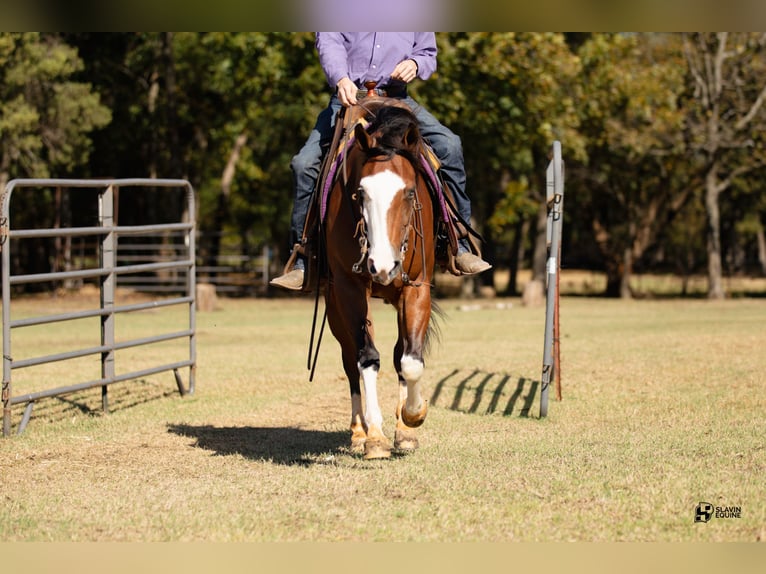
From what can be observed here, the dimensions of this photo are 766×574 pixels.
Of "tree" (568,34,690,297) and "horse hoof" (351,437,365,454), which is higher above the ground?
Answer: "tree" (568,34,690,297)

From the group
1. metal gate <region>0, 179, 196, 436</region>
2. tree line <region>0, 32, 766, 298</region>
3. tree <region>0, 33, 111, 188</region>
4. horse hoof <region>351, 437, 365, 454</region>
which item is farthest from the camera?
tree line <region>0, 32, 766, 298</region>

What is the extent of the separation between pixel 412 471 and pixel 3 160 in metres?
26.4

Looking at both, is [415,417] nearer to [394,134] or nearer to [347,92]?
[394,134]

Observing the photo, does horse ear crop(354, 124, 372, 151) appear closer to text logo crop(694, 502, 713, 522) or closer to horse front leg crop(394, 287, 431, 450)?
horse front leg crop(394, 287, 431, 450)

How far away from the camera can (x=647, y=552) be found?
5.45 m

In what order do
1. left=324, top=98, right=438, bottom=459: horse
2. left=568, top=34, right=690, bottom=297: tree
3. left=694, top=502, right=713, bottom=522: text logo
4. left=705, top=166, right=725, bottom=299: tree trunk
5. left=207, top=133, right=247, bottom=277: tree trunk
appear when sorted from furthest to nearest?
1. left=207, top=133, right=247, bottom=277: tree trunk
2. left=705, top=166, right=725, bottom=299: tree trunk
3. left=568, top=34, right=690, bottom=297: tree
4. left=324, top=98, right=438, bottom=459: horse
5. left=694, top=502, right=713, bottom=522: text logo

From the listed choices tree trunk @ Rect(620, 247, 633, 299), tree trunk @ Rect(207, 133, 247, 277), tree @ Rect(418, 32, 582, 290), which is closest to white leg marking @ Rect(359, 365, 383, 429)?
tree @ Rect(418, 32, 582, 290)

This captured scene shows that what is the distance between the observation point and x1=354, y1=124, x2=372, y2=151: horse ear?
7316 millimetres

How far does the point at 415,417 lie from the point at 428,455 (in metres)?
0.62

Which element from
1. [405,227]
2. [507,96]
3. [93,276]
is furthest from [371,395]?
[507,96]

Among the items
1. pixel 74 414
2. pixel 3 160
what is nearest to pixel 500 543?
pixel 74 414

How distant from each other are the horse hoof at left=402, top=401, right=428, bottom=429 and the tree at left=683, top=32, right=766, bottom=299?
2704 cm

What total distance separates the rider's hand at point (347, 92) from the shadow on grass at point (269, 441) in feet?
9.66

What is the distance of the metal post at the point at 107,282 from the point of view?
11.1 meters
